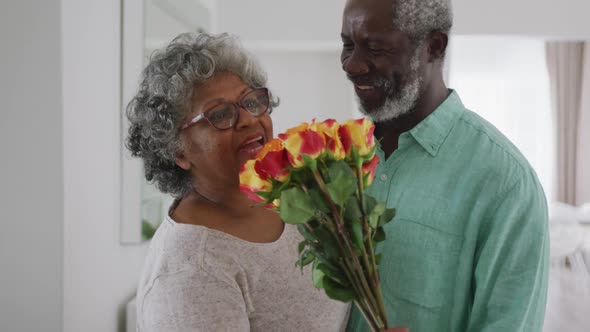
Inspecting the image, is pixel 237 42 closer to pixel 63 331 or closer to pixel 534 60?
pixel 63 331

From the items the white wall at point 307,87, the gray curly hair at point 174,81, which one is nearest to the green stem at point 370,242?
the gray curly hair at point 174,81

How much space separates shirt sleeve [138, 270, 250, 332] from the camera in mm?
1076

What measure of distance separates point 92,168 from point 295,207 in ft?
4.96

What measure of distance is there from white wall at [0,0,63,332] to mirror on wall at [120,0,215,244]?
1.46ft

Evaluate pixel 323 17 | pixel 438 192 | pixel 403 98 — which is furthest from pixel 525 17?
pixel 438 192

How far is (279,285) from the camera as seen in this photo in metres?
1.22

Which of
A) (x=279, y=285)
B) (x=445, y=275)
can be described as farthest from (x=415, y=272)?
(x=279, y=285)

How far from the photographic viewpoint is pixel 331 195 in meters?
0.77

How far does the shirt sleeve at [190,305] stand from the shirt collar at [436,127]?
56cm

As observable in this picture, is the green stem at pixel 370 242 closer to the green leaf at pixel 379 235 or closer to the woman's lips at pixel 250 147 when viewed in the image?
the green leaf at pixel 379 235

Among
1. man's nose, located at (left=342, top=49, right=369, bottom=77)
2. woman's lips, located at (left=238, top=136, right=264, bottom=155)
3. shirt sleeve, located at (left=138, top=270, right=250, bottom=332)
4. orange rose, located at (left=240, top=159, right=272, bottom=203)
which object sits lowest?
shirt sleeve, located at (left=138, top=270, right=250, bottom=332)

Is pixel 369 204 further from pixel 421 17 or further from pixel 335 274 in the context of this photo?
pixel 421 17

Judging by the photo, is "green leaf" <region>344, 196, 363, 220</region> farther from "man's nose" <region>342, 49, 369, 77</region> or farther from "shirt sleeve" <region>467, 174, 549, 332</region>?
"man's nose" <region>342, 49, 369, 77</region>

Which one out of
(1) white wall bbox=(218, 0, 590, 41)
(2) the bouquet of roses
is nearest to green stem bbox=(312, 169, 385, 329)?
(2) the bouquet of roses
